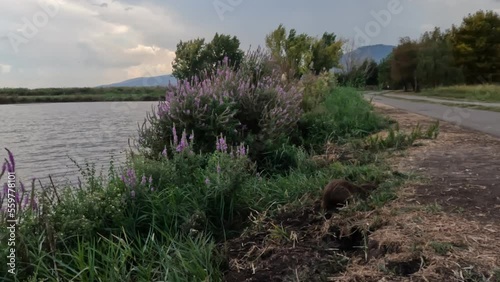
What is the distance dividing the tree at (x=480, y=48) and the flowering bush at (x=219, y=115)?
5816cm

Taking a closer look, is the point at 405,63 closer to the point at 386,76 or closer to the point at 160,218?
the point at 386,76

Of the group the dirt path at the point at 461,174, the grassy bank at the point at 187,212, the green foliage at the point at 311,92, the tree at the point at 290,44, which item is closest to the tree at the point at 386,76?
the tree at the point at 290,44

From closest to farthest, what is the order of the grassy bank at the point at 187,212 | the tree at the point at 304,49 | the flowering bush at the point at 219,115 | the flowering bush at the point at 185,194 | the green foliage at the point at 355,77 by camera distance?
the grassy bank at the point at 187,212
the flowering bush at the point at 185,194
the flowering bush at the point at 219,115
the green foliage at the point at 355,77
the tree at the point at 304,49

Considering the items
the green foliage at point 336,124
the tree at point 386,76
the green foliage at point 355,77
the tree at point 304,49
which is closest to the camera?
the green foliage at point 336,124

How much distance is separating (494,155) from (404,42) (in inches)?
2765

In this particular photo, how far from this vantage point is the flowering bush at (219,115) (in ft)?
22.0

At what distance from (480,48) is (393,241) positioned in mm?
63660

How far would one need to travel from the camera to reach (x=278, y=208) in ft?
13.7

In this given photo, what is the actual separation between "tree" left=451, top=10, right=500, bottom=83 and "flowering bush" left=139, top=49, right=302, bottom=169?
58.2 metres

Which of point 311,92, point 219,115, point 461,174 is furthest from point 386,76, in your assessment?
point 461,174

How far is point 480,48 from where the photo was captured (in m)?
58.0

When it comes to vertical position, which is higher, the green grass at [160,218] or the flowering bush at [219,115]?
the flowering bush at [219,115]

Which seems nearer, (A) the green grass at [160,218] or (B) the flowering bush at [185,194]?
(A) the green grass at [160,218]

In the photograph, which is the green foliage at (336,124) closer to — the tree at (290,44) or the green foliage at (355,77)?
the green foliage at (355,77)
